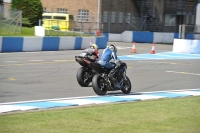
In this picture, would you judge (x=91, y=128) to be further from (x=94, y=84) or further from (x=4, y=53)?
(x=4, y=53)

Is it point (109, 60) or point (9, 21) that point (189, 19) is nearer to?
point (9, 21)

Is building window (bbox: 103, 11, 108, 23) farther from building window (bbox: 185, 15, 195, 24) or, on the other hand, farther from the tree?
the tree

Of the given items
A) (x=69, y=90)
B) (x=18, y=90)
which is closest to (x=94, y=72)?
(x=69, y=90)

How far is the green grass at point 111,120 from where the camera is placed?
8891 millimetres

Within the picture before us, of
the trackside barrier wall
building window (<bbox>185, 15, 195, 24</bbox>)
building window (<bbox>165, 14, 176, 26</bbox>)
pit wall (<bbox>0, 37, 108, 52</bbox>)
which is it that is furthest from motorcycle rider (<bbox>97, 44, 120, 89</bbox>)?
building window (<bbox>185, 15, 195, 24</bbox>)

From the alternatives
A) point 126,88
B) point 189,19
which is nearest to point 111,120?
point 126,88

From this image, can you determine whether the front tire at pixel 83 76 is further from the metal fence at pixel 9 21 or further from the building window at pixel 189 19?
the building window at pixel 189 19

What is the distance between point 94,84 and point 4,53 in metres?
14.2

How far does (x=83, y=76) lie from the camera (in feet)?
49.5

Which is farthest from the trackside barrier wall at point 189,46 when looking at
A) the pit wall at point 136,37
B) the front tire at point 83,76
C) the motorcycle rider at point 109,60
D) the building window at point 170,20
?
the building window at point 170,20

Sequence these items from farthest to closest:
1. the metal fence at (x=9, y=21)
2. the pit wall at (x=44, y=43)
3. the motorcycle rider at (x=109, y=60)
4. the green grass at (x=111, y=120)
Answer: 1. the metal fence at (x=9, y=21)
2. the pit wall at (x=44, y=43)
3. the motorcycle rider at (x=109, y=60)
4. the green grass at (x=111, y=120)

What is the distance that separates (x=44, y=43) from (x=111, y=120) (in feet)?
68.5

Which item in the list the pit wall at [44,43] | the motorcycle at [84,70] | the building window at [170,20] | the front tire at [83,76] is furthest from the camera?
the building window at [170,20]

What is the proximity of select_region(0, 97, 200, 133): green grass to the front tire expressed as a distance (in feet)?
10.8
